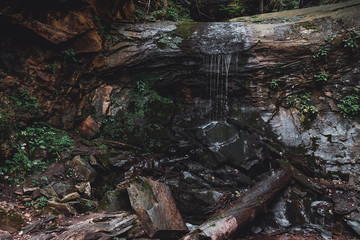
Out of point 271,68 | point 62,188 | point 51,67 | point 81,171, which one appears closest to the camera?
point 62,188

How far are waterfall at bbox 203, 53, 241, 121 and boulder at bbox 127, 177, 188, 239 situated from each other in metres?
4.03

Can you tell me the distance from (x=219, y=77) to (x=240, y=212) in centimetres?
472

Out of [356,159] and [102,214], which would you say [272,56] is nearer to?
[356,159]

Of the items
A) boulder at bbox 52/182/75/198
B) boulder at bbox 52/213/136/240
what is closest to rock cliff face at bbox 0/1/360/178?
boulder at bbox 52/182/75/198

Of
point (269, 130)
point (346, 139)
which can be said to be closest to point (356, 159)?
point (346, 139)

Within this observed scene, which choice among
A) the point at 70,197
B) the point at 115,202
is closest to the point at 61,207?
the point at 70,197

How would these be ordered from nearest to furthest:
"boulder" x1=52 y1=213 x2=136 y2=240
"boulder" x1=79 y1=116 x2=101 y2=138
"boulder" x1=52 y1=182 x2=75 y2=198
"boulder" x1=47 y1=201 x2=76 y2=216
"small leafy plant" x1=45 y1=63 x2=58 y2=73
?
"boulder" x1=52 y1=213 x2=136 y2=240
"boulder" x1=47 y1=201 x2=76 y2=216
"boulder" x1=52 y1=182 x2=75 y2=198
"small leafy plant" x1=45 y1=63 x2=58 y2=73
"boulder" x1=79 y1=116 x2=101 y2=138

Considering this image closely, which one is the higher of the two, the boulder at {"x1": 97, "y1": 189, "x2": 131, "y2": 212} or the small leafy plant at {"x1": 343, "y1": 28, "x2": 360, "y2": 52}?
the small leafy plant at {"x1": 343, "y1": 28, "x2": 360, "y2": 52}

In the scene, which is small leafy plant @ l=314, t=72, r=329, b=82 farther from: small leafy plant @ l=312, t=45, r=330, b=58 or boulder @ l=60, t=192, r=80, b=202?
boulder @ l=60, t=192, r=80, b=202

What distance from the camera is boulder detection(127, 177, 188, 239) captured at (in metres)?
3.57

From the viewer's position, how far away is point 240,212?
3.91m

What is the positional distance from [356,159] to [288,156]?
68.8 inches

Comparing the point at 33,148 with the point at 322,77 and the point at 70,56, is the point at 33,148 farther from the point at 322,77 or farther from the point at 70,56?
the point at 322,77

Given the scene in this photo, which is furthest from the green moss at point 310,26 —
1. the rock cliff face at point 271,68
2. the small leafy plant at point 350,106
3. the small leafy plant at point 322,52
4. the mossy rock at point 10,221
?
the mossy rock at point 10,221
